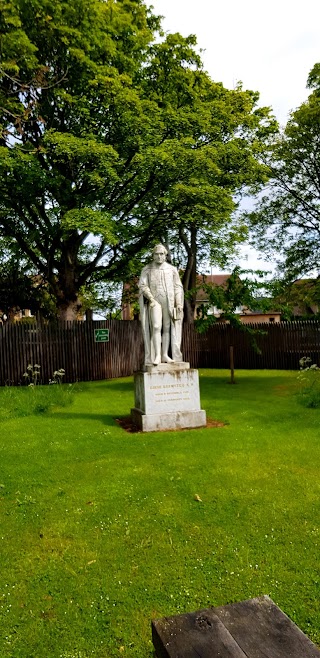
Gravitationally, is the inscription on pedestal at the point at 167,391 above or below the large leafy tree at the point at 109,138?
below

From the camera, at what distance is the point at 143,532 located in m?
4.01

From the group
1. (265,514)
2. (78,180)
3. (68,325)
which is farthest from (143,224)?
(265,514)

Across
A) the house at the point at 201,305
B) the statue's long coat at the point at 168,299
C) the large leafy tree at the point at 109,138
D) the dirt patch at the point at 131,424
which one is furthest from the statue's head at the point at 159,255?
the house at the point at 201,305

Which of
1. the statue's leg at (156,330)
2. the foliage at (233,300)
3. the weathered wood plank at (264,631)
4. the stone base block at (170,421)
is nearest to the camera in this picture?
the weathered wood plank at (264,631)

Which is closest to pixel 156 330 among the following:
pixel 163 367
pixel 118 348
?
pixel 163 367

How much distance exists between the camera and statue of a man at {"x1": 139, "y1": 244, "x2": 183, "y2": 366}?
8.68 meters

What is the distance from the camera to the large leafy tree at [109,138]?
12.7 metres

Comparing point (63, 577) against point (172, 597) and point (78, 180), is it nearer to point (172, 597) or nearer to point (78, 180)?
point (172, 597)

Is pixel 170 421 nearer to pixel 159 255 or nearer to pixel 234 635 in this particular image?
pixel 159 255

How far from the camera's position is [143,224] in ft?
55.9

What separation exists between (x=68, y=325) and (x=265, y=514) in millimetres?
13247

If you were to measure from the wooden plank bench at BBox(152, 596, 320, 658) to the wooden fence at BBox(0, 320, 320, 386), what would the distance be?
14.5 metres

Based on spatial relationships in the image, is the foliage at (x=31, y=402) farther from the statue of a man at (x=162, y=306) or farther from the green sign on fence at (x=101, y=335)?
the green sign on fence at (x=101, y=335)

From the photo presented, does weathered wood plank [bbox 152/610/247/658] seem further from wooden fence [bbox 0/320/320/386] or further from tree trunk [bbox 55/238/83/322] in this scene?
tree trunk [bbox 55/238/83/322]
